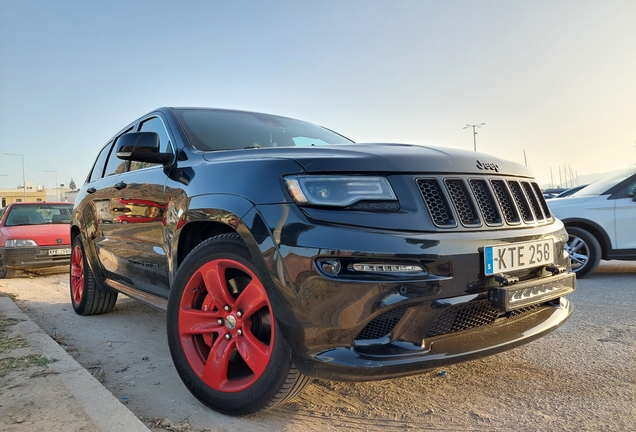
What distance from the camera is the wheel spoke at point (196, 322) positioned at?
7.89 ft

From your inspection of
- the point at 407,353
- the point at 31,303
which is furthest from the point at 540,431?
the point at 31,303

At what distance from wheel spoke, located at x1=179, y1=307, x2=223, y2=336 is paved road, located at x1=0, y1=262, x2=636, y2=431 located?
0.39m

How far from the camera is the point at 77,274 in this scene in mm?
4922

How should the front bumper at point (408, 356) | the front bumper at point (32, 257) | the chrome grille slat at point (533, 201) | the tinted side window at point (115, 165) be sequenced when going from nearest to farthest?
the front bumper at point (408, 356)
the chrome grille slat at point (533, 201)
the tinted side window at point (115, 165)
the front bumper at point (32, 257)

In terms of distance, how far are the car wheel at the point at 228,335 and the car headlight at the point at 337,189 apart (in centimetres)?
41

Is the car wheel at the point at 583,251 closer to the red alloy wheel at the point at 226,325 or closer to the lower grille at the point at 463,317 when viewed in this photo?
the lower grille at the point at 463,317

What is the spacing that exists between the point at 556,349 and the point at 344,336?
1974 mm

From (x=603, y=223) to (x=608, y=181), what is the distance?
0.72 m

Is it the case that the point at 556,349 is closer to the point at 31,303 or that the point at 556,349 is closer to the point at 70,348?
the point at 70,348

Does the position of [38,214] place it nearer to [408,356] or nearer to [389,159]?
[389,159]

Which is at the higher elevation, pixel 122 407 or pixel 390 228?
pixel 390 228

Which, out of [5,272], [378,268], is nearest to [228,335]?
[378,268]

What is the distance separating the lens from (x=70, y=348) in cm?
362

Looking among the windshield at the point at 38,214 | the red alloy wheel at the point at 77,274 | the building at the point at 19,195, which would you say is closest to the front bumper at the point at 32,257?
the windshield at the point at 38,214
